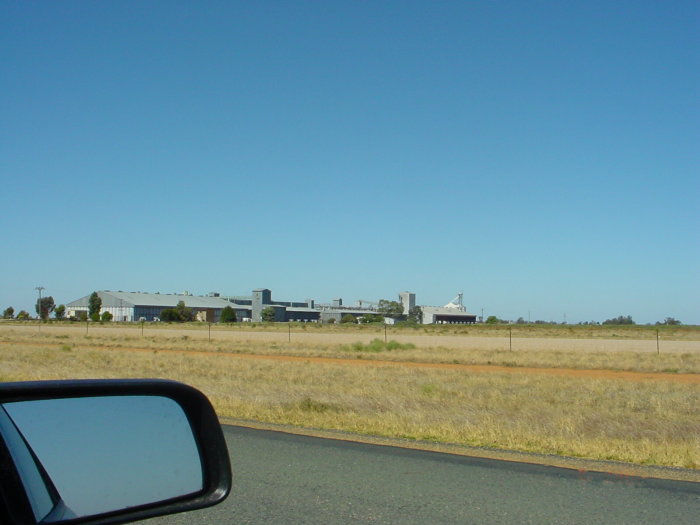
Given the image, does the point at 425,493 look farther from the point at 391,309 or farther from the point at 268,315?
the point at 391,309

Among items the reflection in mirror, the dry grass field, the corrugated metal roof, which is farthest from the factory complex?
the reflection in mirror

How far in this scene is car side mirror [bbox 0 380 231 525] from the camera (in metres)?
2.40

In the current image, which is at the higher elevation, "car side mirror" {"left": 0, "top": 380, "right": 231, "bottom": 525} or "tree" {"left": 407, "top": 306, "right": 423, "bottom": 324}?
"car side mirror" {"left": 0, "top": 380, "right": 231, "bottom": 525}

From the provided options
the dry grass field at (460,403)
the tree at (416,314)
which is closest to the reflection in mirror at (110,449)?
the dry grass field at (460,403)

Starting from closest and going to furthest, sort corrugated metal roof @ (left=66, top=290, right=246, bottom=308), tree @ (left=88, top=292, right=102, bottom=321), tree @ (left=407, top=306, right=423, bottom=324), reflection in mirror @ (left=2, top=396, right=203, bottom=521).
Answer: reflection in mirror @ (left=2, top=396, right=203, bottom=521), tree @ (left=88, top=292, right=102, bottom=321), corrugated metal roof @ (left=66, top=290, right=246, bottom=308), tree @ (left=407, top=306, right=423, bottom=324)

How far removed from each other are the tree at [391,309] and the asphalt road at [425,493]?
17670 cm

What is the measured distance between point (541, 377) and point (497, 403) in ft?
25.1

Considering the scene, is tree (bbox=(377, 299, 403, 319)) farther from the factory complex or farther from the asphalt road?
the asphalt road

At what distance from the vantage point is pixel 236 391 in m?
17.3

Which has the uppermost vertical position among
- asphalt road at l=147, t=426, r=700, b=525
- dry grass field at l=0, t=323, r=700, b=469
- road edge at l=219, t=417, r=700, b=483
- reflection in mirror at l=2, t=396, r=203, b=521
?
reflection in mirror at l=2, t=396, r=203, b=521

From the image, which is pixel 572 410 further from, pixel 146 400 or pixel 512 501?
pixel 146 400

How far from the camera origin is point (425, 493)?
7.11m

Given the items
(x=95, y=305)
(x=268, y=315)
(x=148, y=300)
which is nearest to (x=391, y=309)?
(x=268, y=315)

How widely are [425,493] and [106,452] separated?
4659mm
